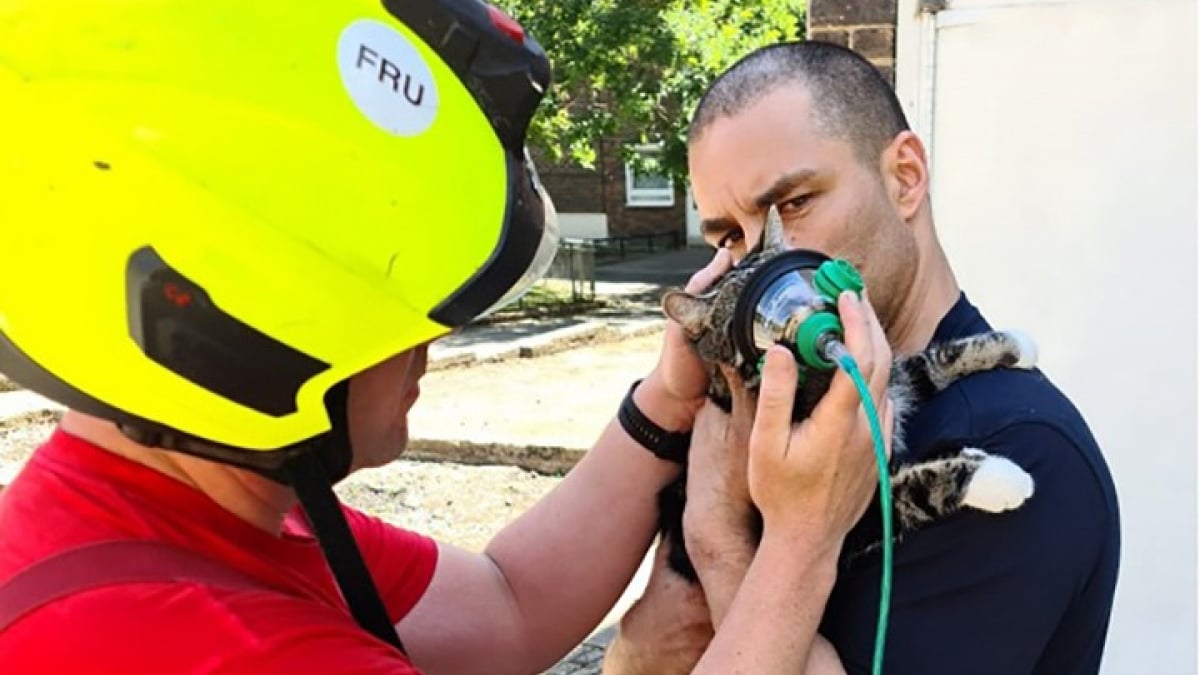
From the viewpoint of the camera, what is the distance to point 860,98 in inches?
89.0

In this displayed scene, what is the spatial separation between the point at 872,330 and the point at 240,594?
2.84 feet

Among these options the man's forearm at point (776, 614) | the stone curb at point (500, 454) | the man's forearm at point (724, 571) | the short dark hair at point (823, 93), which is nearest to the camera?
the man's forearm at point (776, 614)

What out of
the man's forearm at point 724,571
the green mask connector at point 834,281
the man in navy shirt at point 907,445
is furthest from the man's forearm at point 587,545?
the green mask connector at point 834,281

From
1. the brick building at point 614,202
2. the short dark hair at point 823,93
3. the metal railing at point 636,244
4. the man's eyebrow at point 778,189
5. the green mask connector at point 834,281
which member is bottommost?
the metal railing at point 636,244

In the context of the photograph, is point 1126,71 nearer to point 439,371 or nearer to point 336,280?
point 336,280

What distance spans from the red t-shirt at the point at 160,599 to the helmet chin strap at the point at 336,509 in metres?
0.04

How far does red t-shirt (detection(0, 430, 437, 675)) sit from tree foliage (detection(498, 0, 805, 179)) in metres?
14.4

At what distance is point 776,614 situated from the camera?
1.63 meters

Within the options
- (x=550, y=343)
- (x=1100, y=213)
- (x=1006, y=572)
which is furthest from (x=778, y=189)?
(x=550, y=343)

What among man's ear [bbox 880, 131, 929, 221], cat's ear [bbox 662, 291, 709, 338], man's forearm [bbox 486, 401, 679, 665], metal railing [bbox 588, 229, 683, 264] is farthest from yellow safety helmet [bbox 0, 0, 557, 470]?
metal railing [bbox 588, 229, 683, 264]

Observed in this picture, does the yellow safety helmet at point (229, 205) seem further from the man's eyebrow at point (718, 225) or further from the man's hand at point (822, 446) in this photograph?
the man's eyebrow at point (718, 225)

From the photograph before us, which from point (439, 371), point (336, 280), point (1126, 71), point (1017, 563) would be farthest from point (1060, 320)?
point (439, 371)

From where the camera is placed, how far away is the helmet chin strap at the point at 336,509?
1.66 m

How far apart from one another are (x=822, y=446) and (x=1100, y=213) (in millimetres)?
2922
